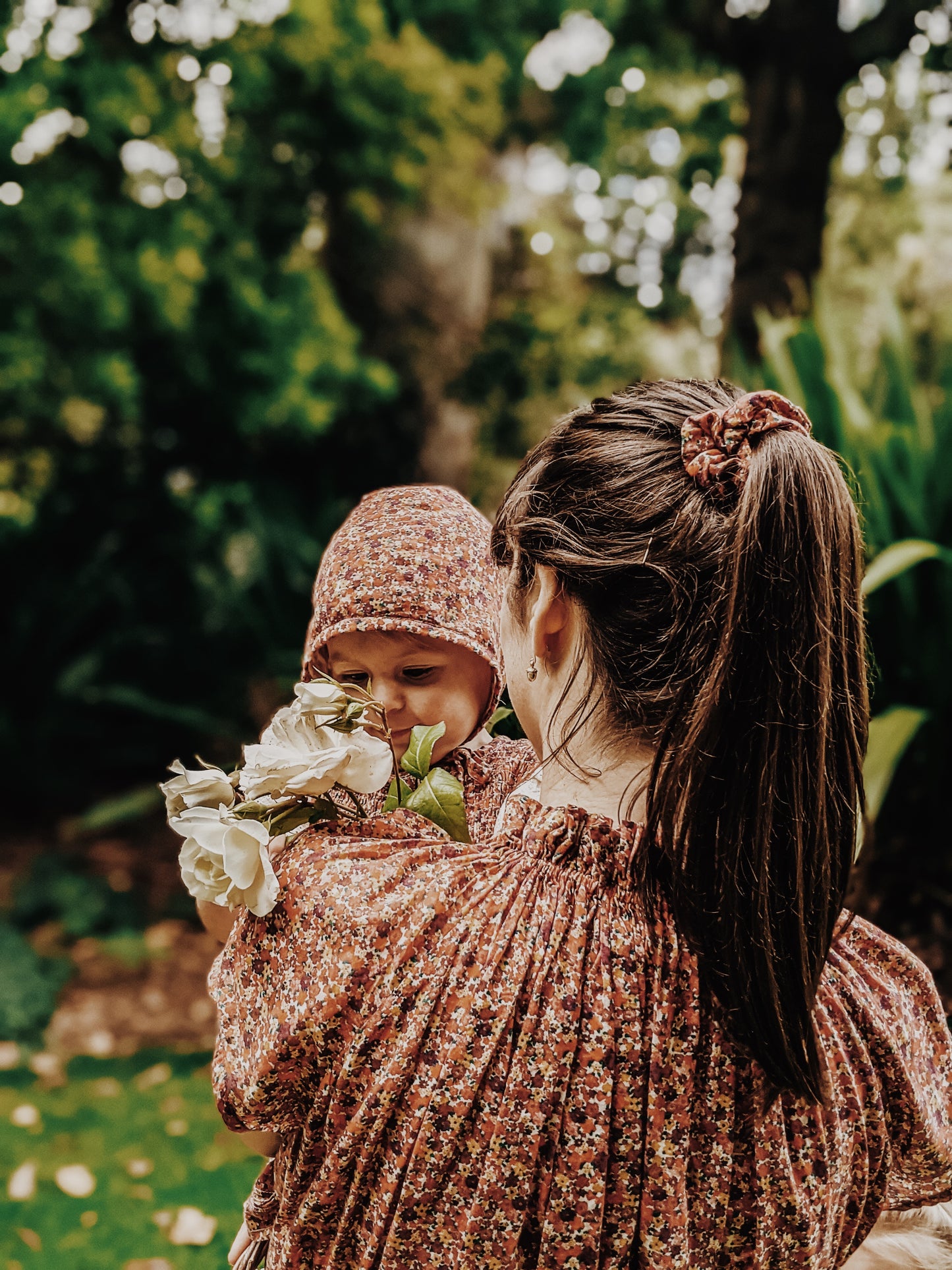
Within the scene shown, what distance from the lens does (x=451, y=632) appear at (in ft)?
5.96

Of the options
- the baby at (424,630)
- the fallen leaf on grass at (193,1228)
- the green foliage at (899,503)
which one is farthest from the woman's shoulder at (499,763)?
the fallen leaf on grass at (193,1228)

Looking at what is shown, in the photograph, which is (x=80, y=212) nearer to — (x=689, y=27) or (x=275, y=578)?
(x=275, y=578)

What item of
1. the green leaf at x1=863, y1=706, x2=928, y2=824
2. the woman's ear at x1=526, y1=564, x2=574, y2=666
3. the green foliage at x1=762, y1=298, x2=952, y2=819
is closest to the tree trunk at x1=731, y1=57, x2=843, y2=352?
the green foliage at x1=762, y1=298, x2=952, y2=819

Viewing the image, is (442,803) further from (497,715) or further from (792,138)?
(792,138)

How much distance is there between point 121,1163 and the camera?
3.85m

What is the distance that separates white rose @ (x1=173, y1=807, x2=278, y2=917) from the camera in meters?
1.18

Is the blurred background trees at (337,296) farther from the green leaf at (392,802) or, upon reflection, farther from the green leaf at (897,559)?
the green leaf at (392,802)

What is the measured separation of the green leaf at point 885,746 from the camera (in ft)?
8.48

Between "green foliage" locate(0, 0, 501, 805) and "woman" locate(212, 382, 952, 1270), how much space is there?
437cm

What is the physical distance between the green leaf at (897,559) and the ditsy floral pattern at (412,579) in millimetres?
1174

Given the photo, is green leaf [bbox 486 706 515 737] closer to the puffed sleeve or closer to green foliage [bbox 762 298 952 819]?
the puffed sleeve

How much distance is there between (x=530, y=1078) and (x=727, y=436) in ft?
2.35

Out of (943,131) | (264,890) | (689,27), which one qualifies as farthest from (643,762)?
(943,131)

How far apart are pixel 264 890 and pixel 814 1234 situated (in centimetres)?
71
